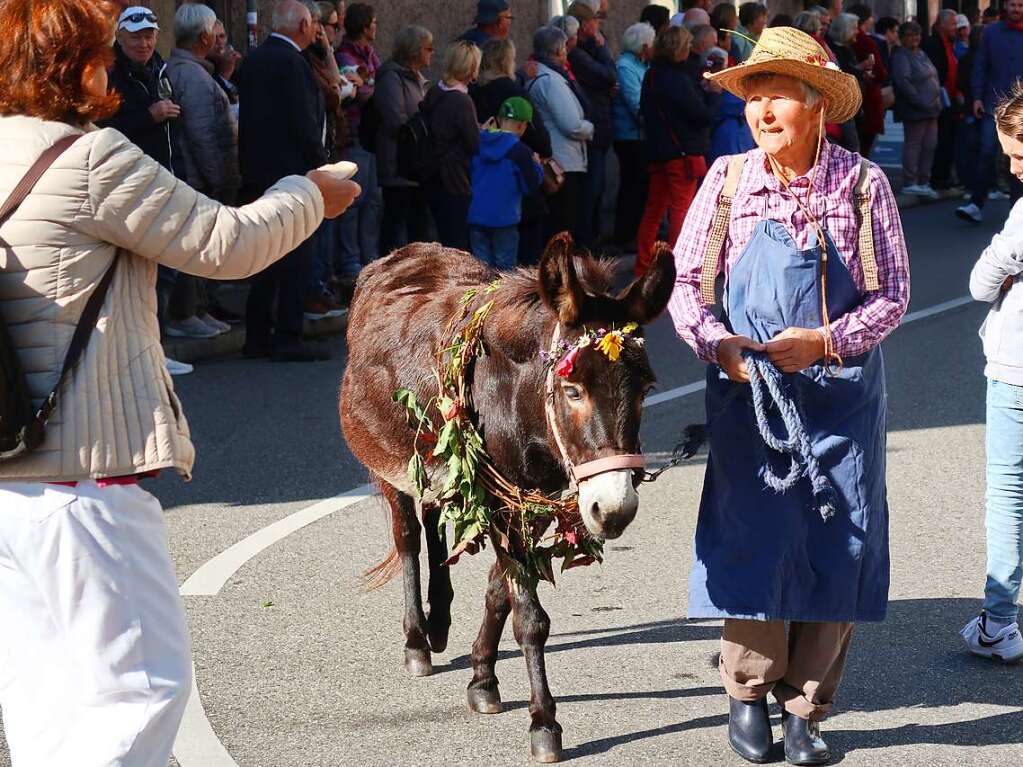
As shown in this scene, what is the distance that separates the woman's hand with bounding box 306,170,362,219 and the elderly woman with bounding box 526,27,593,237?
960 cm

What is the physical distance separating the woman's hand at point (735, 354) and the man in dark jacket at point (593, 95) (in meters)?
9.80

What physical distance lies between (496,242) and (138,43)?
10.5ft

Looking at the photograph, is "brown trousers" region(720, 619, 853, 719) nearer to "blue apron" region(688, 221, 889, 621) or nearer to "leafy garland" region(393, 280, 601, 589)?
"blue apron" region(688, 221, 889, 621)

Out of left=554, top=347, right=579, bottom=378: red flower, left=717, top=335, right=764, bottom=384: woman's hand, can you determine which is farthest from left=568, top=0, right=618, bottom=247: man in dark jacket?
left=554, top=347, right=579, bottom=378: red flower

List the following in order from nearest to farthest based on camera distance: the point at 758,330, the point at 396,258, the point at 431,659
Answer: the point at 758,330
the point at 431,659
the point at 396,258

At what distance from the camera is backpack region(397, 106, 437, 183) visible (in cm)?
1174

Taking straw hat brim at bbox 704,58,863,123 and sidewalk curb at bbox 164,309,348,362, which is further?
sidewalk curb at bbox 164,309,348,362

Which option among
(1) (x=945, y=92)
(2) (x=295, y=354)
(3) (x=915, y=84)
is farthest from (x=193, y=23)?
(1) (x=945, y=92)

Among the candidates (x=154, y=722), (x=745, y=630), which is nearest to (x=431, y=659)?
(x=745, y=630)

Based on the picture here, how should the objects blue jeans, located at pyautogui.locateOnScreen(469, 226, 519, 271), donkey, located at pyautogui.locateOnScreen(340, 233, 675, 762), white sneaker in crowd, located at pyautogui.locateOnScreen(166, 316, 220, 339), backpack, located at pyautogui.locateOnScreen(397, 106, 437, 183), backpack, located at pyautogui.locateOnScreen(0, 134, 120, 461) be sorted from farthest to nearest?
blue jeans, located at pyautogui.locateOnScreen(469, 226, 519, 271) < backpack, located at pyautogui.locateOnScreen(397, 106, 437, 183) < white sneaker in crowd, located at pyautogui.locateOnScreen(166, 316, 220, 339) < donkey, located at pyautogui.locateOnScreen(340, 233, 675, 762) < backpack, located at pyautogui.locateOnScreen(0, 134, 120, 461)

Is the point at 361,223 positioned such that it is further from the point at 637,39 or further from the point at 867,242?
the point at 867,242

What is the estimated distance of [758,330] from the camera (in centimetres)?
446

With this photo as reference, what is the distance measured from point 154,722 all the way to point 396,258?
9.89 ft

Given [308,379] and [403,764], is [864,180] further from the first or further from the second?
[308,379]
